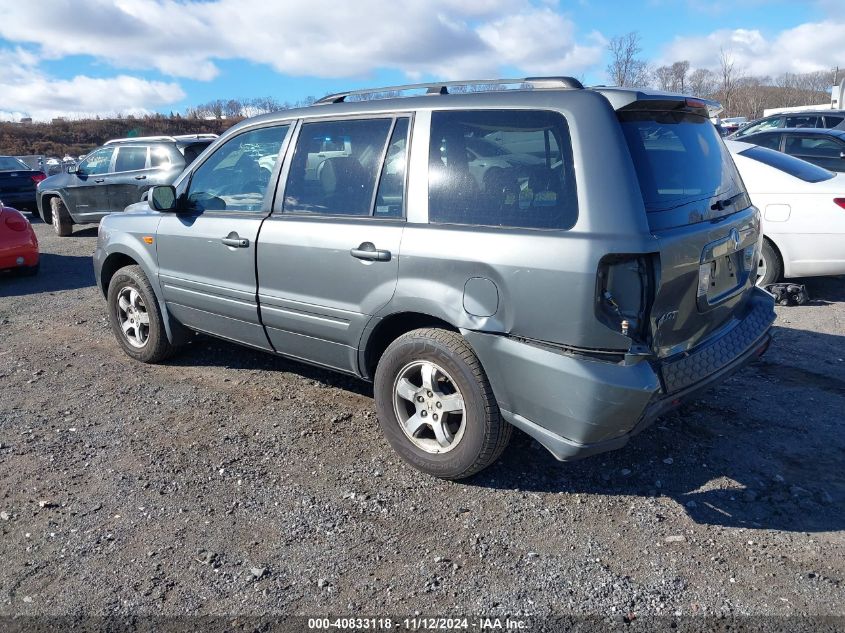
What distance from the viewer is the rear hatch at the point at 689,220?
121 inches

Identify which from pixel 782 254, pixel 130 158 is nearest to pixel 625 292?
pixel 782 254

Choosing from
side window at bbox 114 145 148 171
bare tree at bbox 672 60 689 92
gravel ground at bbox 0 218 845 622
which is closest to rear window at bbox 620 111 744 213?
gravel ground at bbox 0 218 845 622

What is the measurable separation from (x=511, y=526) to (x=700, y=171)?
79.6 inches

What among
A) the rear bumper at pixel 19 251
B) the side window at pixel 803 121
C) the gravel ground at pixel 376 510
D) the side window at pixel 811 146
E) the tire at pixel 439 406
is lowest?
A: the gravel ground at pixel 376 510

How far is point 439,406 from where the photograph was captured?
3582 millimetres

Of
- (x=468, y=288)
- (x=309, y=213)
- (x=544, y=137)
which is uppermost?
(x=544, y=137)

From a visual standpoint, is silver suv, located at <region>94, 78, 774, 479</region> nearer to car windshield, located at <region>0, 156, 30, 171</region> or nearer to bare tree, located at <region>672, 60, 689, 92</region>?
car windshield, located at <region>0, 156, 30, 171</region>

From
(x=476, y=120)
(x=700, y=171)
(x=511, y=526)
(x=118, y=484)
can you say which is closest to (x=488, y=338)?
(x=511, y=526)

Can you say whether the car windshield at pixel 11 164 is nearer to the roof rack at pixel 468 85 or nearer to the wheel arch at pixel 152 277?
the wheel arch at pixel 152 277

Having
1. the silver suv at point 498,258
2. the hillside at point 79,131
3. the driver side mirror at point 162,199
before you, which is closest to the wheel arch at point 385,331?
the silver suv at point 498,258

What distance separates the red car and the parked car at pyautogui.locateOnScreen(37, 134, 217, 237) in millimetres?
2460

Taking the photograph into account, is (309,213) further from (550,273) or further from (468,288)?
(550,273)

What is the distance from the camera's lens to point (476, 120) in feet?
11.3

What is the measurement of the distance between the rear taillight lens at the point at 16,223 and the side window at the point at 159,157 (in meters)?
2.67
